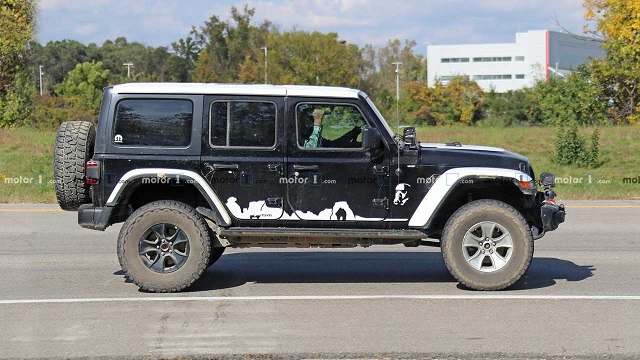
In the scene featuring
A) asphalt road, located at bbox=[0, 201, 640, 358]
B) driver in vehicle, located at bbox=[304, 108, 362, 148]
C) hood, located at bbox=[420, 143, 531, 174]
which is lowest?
asphalt road, located at bbox=[0, 201, 640, 358]

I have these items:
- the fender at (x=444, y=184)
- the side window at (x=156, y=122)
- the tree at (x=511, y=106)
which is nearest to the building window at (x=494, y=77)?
the tree at (x=511, y=106)

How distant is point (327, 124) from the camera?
345 inches

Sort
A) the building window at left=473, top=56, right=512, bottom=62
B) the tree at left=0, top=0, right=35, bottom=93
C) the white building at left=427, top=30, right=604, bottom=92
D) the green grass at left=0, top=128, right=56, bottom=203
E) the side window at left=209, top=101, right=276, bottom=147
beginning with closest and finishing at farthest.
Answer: the side window at left=209, top=101, right=276, bottom=147
the green grass at left=0, top=128, right=56, bottom=203
the tree at left=0, top=0, right=35, bottom=93
the white building at left=427, top=30, right=604, bottom=92
the building window at left=473, top=56, right=512, bottom=62

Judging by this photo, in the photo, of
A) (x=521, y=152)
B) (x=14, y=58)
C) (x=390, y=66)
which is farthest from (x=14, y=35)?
(x=390, y=66)

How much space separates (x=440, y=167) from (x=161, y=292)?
2.99 m

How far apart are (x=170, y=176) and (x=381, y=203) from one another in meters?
2.07

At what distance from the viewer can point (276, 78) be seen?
46875mm

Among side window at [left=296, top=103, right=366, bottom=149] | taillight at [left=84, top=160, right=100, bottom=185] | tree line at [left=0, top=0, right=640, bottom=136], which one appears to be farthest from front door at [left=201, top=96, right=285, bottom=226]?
tree line at [left=0, top=0, right=640, bottom=136]

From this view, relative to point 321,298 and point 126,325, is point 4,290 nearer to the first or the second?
point 126,325

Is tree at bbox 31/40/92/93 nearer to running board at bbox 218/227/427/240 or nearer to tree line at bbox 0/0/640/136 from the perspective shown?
tree line at bbox 0/0/640/136

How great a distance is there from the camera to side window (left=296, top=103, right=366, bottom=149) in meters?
8.75

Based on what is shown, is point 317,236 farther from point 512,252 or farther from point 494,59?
point 494,59

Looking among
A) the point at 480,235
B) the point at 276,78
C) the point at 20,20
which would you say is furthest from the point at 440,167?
the point at 276,78

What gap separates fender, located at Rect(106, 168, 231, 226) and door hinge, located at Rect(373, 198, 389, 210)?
151 centimetres
